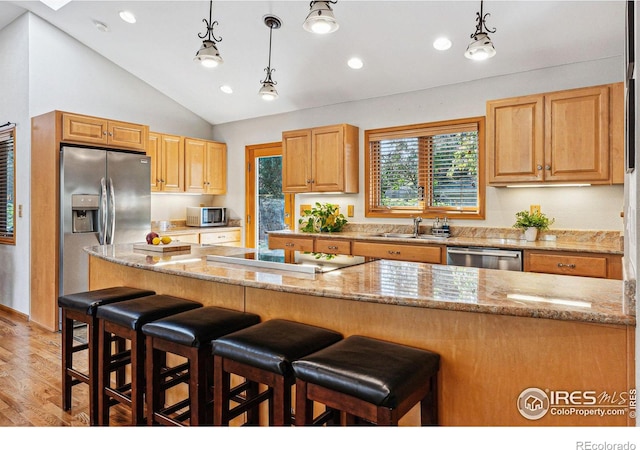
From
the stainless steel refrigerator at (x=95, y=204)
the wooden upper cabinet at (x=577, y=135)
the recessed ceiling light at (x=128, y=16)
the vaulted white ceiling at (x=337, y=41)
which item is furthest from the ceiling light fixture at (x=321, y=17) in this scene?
the stainless steel refrigerator at (x=95, y=204)

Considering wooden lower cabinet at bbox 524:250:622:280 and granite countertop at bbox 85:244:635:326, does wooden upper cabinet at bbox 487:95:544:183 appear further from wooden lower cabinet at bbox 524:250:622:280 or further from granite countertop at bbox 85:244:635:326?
granite countertop at bbox 85:244:635:326

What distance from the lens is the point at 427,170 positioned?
460 centimetres

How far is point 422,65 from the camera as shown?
13.5 feet

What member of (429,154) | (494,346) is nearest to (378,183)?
(429,154)

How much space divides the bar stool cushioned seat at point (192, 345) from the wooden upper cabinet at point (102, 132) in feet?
10.1

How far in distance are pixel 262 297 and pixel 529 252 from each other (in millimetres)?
2348

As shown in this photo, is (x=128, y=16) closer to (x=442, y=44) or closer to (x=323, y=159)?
(x=323, y=159)

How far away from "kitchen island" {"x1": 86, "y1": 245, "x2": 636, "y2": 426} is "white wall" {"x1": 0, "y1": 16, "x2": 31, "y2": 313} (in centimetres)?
377

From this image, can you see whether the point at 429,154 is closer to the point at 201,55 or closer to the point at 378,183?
the point at 378,183

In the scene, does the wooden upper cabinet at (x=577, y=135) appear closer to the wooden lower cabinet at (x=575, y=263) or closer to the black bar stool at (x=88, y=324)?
the wooden lower cabinet at (x=575, y=263)

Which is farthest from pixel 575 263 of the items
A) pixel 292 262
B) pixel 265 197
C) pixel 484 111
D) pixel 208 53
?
pixel 265 197

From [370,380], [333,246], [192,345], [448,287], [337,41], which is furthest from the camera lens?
[333,246]

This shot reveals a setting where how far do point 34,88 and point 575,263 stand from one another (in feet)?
17.9

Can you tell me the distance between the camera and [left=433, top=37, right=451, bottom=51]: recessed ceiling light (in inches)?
146
